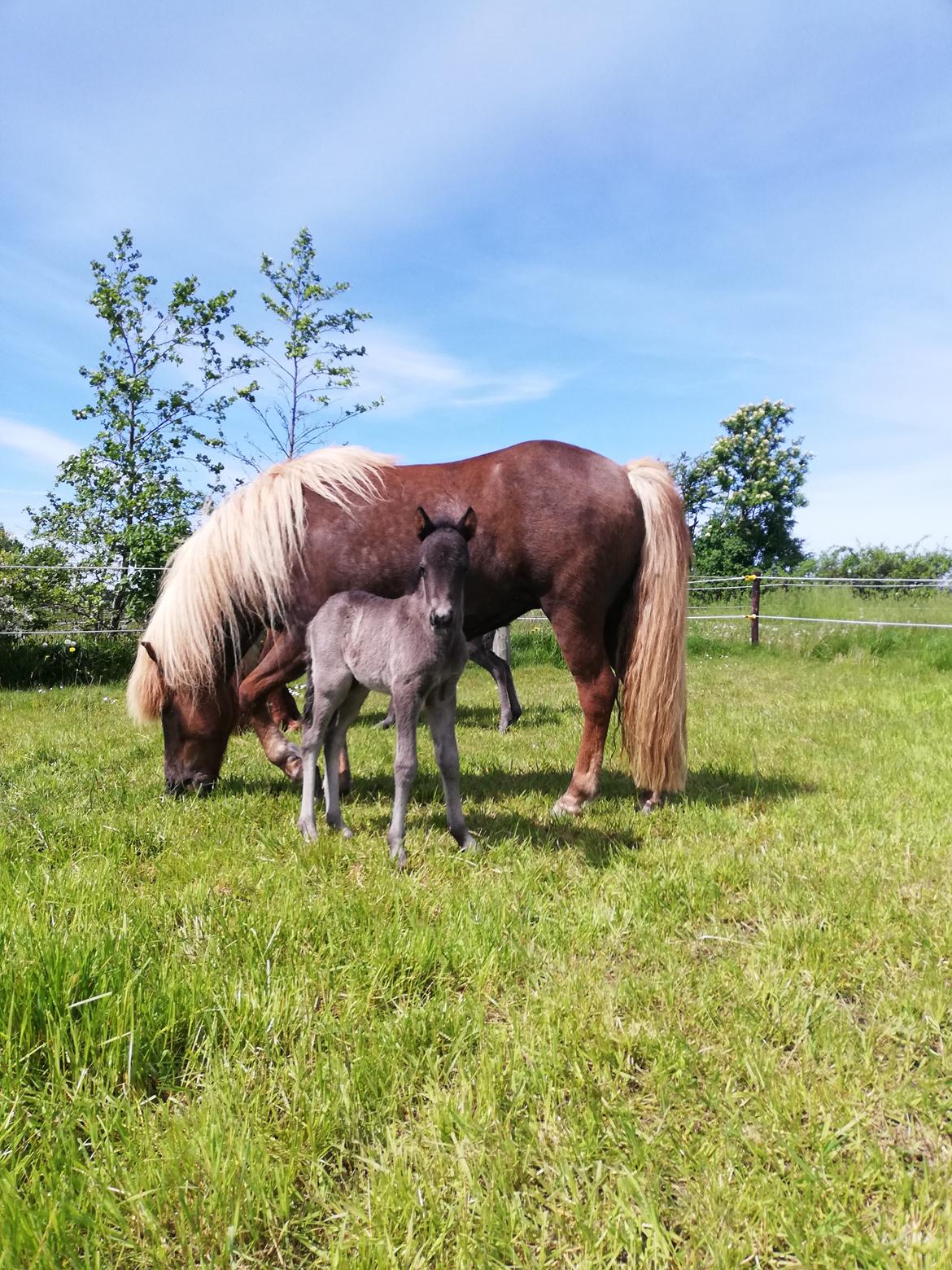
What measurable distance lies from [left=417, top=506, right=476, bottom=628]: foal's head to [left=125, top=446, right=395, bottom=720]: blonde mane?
1474mm

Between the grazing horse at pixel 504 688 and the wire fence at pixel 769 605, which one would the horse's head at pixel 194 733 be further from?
the wire fence at pixel 769 605

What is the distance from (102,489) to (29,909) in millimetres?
16259

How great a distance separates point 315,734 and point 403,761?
0.69 metres

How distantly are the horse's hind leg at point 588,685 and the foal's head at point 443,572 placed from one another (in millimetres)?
1347

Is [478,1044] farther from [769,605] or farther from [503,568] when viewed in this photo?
[769,605]

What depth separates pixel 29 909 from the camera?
2637 millimetres

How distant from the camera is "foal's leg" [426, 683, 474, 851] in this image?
3645mm

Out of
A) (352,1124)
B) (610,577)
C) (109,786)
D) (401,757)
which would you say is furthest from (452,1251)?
(109,786)

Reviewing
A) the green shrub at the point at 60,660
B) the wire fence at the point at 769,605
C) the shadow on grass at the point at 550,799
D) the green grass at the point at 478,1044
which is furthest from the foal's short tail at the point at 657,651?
the green shrub at the point at 60,660

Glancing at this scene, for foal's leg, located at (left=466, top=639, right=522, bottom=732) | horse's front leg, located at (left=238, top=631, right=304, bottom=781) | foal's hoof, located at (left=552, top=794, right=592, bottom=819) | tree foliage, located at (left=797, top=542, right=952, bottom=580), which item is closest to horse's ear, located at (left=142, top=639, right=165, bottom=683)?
horse's front leg, located at (left=238, top=631, right=304, bottom=781)

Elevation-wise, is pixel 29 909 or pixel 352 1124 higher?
pixel 29 909

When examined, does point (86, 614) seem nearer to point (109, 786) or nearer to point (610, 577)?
point (109, 786)

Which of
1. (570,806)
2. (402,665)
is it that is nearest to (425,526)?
(402,665)

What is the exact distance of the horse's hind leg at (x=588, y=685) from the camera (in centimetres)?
448
